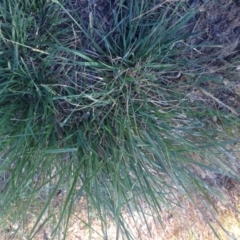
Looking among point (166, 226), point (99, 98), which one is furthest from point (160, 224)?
point (99, 98)

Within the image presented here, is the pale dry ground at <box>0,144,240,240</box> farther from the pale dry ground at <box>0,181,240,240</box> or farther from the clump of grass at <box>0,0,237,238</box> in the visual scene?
the clump of grass at <box>0,0,237,238</box>

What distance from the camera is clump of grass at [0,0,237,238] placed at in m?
1.02

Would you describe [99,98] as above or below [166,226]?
above

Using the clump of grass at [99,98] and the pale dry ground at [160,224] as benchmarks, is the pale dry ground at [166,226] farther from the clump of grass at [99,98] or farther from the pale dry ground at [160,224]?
the clump of grass at [99,98]

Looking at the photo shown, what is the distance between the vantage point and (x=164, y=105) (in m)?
1.11

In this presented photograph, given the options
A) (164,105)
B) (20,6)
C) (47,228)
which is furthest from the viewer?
(47,228)

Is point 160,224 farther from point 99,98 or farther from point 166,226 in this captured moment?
point 99,98

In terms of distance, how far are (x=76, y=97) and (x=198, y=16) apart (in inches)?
16.7

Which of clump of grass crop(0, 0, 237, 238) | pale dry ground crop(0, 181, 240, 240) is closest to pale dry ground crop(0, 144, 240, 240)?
pale dry ground crop(0, 181, 240, 240)

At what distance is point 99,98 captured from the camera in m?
1.07

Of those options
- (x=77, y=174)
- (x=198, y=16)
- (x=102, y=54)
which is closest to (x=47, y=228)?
(x=77, y=174)

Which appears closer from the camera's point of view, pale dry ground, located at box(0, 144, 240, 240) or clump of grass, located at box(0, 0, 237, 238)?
clump of grass, located at box(0, 0, 237, 238)

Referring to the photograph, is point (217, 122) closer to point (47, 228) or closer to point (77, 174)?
point (77, 174)

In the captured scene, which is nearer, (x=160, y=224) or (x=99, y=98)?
(x=99, y=98)
